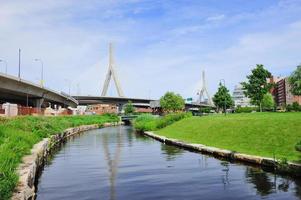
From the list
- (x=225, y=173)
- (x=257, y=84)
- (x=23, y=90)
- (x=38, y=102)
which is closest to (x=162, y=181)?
(x=225, y=173)

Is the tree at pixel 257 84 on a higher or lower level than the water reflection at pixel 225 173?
higher

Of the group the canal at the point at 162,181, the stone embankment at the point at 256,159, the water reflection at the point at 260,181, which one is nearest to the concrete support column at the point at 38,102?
the stone embankment at the point at 256,159

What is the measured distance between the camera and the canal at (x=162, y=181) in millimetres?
16297

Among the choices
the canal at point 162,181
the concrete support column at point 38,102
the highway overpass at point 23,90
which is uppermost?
the highway overpass at point 23,90

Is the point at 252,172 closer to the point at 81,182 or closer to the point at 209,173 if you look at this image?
the point at 209,173

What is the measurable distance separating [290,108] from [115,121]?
55.1 metres

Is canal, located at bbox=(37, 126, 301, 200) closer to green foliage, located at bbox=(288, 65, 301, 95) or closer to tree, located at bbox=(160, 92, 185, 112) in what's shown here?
green foliage, located at bbox=(288, 65, 301, 95)

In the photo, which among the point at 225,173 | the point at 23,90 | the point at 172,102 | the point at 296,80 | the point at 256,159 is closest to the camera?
the point at 225,173

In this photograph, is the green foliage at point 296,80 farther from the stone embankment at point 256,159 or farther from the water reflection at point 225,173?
the water reflection at point 225,173

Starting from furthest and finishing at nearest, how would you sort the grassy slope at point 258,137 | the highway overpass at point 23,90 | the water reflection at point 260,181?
the highway overpass at point 23,90 → the grassy slope at point 258,137 → the water reflection at point 260,181

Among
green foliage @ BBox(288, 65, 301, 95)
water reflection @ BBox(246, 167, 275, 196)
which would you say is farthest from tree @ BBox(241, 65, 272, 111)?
water reflection @ BBox(246, 167, 275, 196)

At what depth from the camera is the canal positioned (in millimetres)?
16297

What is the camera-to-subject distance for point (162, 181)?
1936 cm

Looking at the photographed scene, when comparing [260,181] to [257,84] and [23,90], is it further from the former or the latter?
[257,84]
